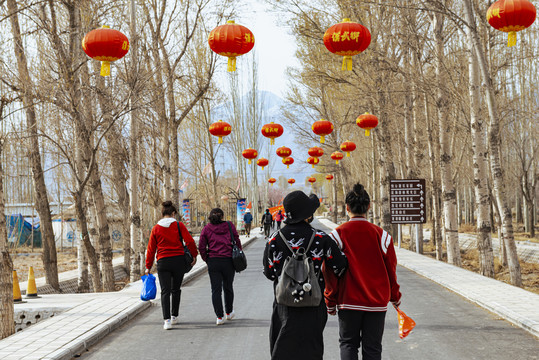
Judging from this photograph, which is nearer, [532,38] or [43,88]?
[43,88]

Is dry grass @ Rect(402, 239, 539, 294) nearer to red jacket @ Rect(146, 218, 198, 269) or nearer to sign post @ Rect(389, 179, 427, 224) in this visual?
sign post @ Rect(389, 179, 427, 224)

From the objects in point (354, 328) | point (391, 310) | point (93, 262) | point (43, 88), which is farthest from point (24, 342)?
point (93, 262)

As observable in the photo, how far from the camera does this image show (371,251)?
4.70 metres

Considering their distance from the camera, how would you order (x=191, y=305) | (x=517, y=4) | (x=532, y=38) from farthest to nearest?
(x=532, y=38)
(x=191, y=305)
(x=517, y=4)

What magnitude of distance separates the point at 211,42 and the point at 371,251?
20.8 ft

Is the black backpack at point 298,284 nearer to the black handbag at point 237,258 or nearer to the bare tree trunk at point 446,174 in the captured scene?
the black handbag at point 237,258

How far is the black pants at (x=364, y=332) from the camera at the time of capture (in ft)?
15.2

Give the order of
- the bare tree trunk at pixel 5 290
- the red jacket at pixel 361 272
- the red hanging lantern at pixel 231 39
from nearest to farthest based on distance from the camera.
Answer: the red jacket at pixel 361 272, the bare tree trunk at pixel 5 290, the red hanging lantern at pixel 231 39

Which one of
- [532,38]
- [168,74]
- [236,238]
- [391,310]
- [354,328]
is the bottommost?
[391,310]

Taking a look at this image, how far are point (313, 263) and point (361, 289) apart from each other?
52 centimetres

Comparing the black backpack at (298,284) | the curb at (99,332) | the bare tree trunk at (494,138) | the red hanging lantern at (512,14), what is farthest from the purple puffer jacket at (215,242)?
the bare tree trunk at (494,138)

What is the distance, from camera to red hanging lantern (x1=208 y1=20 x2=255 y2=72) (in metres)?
9.83

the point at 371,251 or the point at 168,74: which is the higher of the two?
the point at 168,74

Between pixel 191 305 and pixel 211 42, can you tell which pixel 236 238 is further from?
pixel 211 42
